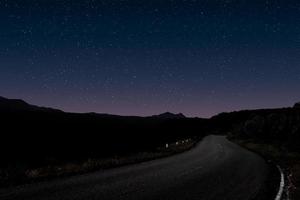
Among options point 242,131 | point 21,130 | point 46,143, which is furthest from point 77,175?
point 242,131

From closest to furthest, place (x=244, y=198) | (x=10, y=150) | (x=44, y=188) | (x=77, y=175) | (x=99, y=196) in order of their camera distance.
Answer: (x=99, y=196) → (x=44, y=188) → (x=244, y=198) → (x=77, y=175) → (x=10, y=150)

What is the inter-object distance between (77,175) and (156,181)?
3.04 meters

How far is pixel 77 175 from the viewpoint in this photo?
49.5 feet

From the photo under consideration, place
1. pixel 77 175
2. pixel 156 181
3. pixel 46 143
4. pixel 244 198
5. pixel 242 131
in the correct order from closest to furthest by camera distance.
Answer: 1. pixel 244 198
2. pixel 156 181
3. pixel 77 175
4. pixel 46 143
5. pixel 242 131

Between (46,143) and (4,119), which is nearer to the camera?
(46,143)

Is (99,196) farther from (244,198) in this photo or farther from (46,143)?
(46,143)

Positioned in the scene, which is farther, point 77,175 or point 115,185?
point 77,175

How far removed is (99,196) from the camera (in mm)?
10250

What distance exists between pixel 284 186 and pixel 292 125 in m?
53.5

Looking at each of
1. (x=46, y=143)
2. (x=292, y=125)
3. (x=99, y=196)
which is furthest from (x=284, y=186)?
(x=292, y=125)

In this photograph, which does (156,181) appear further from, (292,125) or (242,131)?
(242,131)

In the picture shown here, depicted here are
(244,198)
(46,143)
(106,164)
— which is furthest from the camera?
(46,143)

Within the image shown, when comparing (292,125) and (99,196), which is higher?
(292,125)

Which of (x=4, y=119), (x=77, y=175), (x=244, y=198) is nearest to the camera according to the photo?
(x=244, y=198)
